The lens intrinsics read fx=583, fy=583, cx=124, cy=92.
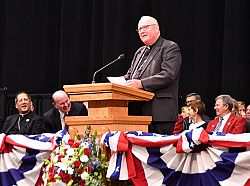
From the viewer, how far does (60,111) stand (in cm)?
539

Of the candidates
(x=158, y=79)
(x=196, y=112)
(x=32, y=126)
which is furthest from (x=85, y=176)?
(x=196, y=112)

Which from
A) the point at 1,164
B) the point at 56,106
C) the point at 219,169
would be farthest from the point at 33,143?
the point at 56,106

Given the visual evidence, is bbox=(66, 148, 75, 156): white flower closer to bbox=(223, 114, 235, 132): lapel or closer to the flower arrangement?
the flower arrangement

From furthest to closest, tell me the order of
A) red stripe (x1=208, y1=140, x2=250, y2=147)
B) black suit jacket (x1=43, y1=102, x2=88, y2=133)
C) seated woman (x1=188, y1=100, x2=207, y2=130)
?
seated woman (x1=188, y1=100, x2=207, y2=130), black suit jacket (x1=43, y1=102, x2=88, y2=133), red stripe (x1=208, y1=140, x2=250, y2=147)

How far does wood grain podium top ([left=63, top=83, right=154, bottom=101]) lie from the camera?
11.1 ft

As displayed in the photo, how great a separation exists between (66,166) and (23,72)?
4506mm

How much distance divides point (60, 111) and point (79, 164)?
206cm


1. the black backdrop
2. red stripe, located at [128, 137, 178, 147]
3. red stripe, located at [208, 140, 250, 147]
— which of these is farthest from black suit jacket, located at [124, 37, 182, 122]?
the black backdrop

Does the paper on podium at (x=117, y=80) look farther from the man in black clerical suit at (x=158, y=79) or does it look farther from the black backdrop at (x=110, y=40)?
the black backdrop at (x=110, y=40)

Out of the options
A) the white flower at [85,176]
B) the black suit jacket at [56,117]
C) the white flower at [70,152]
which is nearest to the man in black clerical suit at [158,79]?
the white flower at [70,152]

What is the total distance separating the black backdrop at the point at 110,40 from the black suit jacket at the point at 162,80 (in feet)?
8.09

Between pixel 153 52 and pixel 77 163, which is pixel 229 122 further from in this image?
pixel 77 163

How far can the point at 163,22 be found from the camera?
270 inches

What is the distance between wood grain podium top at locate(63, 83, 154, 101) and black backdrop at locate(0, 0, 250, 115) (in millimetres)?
2796
